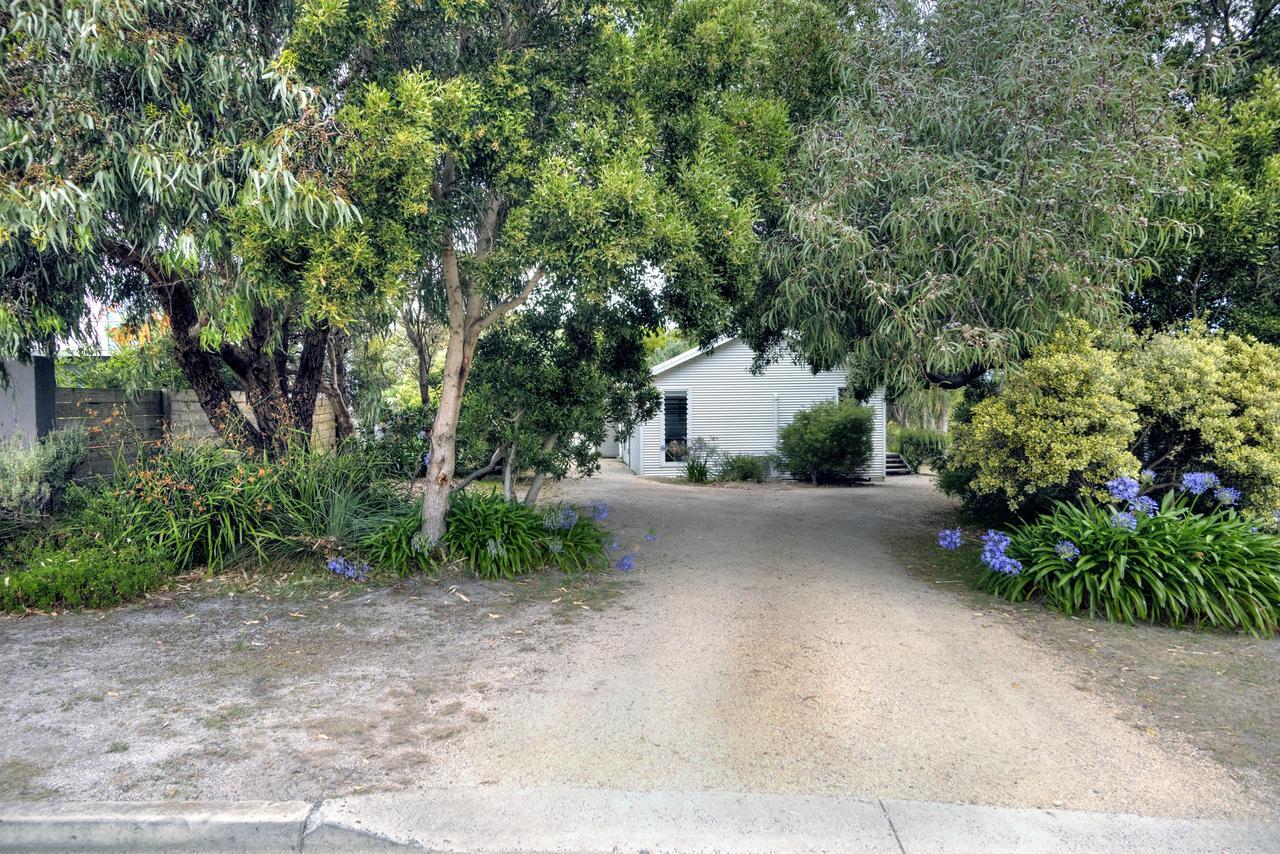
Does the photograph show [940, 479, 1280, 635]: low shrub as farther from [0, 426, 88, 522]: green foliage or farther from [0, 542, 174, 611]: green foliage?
[0, 426, 88, 522]: green foliage

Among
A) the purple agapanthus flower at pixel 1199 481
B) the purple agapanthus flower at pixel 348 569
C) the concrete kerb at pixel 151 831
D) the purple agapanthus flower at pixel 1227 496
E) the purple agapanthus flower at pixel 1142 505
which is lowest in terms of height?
the concrete kerb at pixel 151 831

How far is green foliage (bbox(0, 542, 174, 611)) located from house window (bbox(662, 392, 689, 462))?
15.0 metres

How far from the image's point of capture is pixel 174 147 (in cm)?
571

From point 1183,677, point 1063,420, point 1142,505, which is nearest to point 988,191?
point 1063,420

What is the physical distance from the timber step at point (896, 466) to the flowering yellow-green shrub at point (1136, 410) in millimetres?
14175

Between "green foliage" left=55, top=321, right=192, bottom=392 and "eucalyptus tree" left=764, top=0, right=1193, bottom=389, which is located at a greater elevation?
"eucalyptus tree" left=764, top=0, right=1193, bottom=389

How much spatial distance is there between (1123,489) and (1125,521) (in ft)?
1.09

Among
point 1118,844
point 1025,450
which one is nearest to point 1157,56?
point 1025,450

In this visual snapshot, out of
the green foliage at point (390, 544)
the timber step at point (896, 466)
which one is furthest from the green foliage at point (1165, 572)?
the timber step at point (896, 466)

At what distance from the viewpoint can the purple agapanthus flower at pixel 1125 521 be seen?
6531 millimetres

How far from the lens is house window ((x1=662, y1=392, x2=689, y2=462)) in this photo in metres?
20.7

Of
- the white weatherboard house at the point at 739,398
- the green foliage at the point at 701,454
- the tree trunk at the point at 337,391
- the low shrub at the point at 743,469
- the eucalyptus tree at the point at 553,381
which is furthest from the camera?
the white weatherboard house at the point at 739,398

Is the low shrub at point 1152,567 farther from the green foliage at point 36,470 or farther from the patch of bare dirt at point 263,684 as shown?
the green foliage at point 36,470

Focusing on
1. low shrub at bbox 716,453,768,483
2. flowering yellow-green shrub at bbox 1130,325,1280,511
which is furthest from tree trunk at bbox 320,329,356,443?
low shrub at bbox 716,453,768,483
